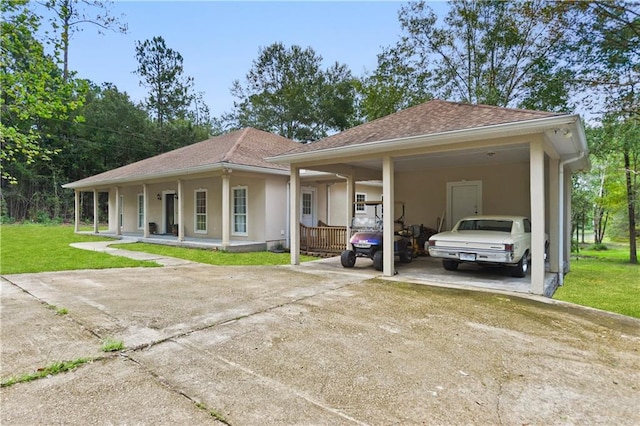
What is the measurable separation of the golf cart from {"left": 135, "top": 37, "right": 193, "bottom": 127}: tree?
31862mm

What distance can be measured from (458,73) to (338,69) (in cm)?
1175

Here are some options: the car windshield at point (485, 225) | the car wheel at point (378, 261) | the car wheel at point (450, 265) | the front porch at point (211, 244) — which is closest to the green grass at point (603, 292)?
the car windshield at point (485, 225)

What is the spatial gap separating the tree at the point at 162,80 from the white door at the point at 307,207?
1049 inches

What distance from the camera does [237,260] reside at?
10438 millimetres

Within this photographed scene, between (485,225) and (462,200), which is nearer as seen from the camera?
(485,225)

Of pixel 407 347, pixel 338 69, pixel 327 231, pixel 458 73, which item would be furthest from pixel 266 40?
pixel 407 347

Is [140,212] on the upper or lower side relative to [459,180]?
lower

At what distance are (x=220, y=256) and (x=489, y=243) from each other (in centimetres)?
794

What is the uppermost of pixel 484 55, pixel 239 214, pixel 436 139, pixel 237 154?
pixel 484 55

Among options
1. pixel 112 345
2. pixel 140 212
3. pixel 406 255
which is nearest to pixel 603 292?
pixel 406 255

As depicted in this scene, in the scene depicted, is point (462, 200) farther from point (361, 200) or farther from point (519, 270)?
point (361, 200)

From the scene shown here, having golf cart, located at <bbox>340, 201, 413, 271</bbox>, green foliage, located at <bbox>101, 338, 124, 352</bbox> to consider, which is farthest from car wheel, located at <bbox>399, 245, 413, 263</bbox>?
green foliage, located at <bbox>101, 338, 124, 352</bbox>

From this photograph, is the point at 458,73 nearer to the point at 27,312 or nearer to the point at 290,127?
the point at 290,127

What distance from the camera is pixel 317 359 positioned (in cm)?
343
